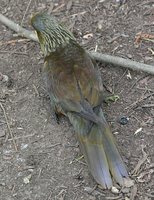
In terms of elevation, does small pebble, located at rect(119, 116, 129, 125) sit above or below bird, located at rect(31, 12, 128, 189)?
below

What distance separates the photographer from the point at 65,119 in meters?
6.83

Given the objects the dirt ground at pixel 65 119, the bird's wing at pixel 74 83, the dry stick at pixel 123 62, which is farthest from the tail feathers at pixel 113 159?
the dry stick at pixel 123 62

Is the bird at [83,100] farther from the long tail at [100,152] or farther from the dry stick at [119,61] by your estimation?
the dry stick at [119,61]

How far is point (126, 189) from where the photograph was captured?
5.85 metres

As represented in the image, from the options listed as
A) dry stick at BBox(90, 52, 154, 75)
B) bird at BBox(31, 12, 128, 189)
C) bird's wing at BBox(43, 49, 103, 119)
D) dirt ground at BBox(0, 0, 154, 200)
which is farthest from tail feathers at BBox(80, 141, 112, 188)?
dry stick at BBox(90, 52, 154, 75)

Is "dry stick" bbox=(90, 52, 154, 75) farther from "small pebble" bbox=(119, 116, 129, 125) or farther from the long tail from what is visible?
the long tail

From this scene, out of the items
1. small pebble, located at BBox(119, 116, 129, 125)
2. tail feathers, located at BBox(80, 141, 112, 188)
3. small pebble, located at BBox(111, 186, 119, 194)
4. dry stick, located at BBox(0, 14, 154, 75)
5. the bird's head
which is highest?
the bird's head

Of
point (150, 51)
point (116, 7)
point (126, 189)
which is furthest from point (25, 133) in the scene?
point (116, 7)

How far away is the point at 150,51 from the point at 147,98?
0.84m

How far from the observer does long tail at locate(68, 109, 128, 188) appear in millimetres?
5871

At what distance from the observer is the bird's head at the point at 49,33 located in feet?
24.0

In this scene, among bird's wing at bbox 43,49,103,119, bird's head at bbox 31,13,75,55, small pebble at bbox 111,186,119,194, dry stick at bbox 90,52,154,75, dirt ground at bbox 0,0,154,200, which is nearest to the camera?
small pebble at bbox 111,186,119,194

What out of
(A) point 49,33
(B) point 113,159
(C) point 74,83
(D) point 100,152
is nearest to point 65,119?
(C) point 74,83

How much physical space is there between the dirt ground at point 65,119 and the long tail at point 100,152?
138 mm
